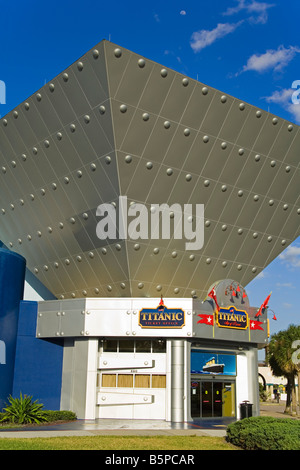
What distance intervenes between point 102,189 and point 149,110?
4.32 metres

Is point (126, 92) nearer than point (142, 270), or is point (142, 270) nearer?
point (126, 92)

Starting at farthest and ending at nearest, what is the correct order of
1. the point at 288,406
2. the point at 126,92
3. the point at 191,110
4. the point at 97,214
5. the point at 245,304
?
the point at 288,406 → the point at 245,304 → the point at 97,214 → the point at 191,110 → the point at 126,92

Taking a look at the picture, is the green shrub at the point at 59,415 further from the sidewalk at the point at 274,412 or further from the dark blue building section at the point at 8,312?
the sidewalk at the point at 274,412

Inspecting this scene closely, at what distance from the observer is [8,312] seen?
999 inches

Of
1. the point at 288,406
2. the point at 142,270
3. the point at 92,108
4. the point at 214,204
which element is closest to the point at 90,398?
the point at 142,270

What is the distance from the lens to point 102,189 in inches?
902

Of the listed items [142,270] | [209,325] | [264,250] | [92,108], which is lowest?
[209,325]

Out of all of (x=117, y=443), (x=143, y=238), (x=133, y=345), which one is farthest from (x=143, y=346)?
(x=117, y=443)

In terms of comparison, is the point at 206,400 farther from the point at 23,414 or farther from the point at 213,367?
the point at 23,414

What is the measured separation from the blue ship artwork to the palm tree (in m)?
15.6

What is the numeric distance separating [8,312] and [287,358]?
82.9 feet

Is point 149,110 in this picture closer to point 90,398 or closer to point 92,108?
point 92,108

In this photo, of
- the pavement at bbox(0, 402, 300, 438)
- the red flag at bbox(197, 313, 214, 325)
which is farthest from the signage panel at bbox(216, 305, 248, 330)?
the pavement at bbox(0, 402, 300, 438)

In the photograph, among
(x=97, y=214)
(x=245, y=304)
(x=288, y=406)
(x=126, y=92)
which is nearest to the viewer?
(x=126, y=92)
